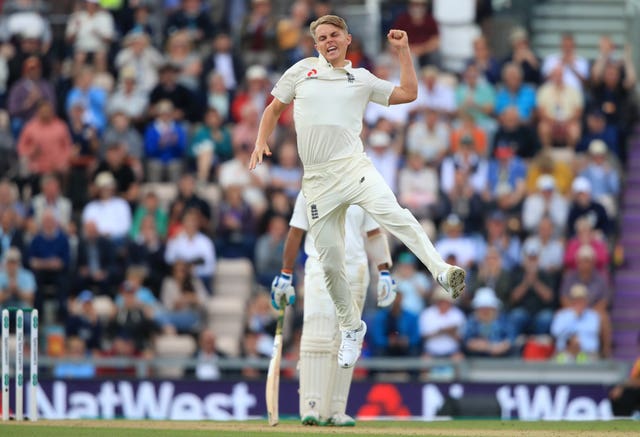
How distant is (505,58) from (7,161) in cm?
775

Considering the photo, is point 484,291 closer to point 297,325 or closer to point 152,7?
point 297,325

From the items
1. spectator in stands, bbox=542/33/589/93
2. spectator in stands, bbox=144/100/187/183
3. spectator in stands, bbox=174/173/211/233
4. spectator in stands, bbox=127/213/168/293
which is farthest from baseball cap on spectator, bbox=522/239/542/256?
spectator in stands, bbox=144/100/187/183

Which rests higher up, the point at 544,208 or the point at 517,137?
the point at 517,137

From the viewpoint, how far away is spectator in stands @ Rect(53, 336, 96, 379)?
2175 centimetres

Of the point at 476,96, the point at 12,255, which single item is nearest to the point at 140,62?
the point at 12,255

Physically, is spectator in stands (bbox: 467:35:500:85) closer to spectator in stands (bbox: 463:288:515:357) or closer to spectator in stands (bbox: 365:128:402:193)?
spectator in stands (bbox: 365:128:402:193)

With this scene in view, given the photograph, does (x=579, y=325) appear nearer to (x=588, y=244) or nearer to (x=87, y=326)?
(x=588, y=244)

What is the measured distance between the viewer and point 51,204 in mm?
24406

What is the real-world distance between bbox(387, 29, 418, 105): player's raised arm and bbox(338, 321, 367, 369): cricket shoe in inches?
81.1

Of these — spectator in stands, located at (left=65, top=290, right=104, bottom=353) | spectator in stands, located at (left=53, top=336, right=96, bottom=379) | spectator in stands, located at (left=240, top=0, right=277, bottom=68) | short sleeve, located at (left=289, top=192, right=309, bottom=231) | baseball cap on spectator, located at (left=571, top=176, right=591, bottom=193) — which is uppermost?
spectator in stands, located at (left=240, top=0, right=277, bottom=68)

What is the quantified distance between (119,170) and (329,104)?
10.4m

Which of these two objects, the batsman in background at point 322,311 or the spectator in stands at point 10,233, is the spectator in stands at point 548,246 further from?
the batsman in background at point 322,311

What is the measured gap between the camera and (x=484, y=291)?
22.7 meters

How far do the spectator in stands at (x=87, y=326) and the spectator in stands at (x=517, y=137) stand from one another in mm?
6331
